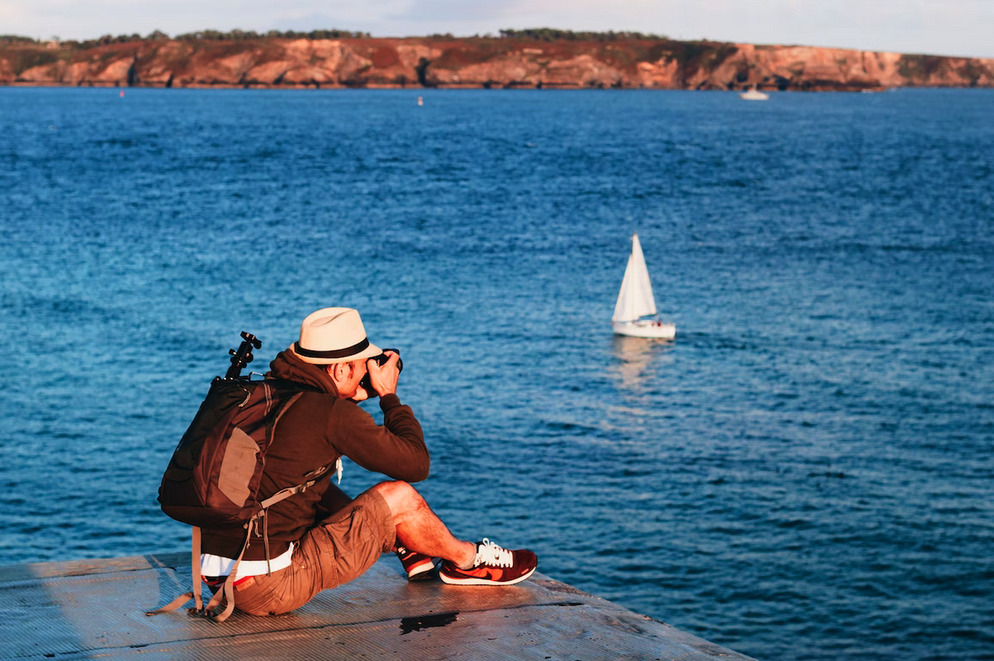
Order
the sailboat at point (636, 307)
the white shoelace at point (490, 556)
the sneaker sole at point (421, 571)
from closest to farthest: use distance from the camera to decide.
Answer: the white shoelace at point (490, 556) → the sneaker sole at point (421, 571) → the sailboat at point (636, 307)

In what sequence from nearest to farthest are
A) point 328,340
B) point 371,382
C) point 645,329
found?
point 328,340 < point 371,382 < point 645,329

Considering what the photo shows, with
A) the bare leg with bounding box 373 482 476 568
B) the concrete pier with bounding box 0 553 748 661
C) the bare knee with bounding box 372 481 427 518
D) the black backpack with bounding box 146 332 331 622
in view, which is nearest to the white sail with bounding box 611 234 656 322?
the concrete pier with bounding box 0 553 748 661

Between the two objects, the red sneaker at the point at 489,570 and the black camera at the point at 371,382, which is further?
the red sneaker at the point at 489,570

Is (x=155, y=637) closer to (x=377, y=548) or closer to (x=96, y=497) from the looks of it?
(x=377, y=548)

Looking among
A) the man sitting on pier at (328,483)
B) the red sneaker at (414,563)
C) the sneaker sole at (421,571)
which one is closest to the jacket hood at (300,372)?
the man sitting on pier at (328,483)

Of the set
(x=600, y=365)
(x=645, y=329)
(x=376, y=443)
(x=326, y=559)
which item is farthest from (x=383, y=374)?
(x=645, y=329)

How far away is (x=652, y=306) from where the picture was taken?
1793 inches

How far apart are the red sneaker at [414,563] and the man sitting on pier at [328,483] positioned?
0.41 metres

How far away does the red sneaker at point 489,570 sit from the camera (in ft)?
22.7

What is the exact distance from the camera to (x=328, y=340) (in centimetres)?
588

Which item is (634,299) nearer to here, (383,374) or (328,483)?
(328,483)

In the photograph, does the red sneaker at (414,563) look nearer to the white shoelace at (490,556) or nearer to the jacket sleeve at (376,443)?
the white shoelace at (490,556)

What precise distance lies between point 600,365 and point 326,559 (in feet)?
113

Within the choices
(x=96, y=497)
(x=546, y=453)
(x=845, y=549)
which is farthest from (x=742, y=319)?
(x=96, y=497)
